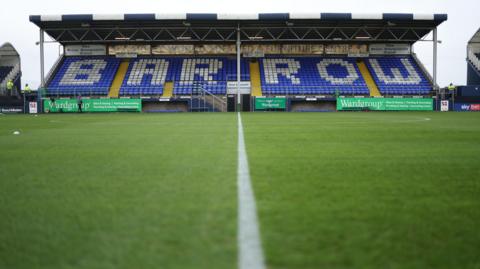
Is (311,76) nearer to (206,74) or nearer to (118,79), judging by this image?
(206,74)

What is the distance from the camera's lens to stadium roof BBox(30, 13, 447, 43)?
102ft

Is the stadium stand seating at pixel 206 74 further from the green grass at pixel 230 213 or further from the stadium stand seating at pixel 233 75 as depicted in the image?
the green grass at pixel 230 213

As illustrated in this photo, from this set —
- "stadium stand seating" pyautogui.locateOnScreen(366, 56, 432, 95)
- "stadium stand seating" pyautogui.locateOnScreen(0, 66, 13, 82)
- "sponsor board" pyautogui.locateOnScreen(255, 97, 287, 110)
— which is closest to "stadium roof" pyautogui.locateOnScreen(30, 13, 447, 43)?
"stadium stand seating" pyautogui.locateOnScreen(366, 56, 432, 95)

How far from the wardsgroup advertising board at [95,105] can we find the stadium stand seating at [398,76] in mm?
20089

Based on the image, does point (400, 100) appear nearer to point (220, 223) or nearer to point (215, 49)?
point (215, 49)

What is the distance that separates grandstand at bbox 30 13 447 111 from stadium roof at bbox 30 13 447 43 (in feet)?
0.25

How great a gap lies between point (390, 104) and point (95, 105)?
74.3ft

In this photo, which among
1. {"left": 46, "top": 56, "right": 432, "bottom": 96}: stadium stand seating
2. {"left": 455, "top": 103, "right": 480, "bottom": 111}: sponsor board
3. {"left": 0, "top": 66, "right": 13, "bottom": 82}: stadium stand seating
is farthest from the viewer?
{"left": 0, "top": 66, "right": 13, "bottom": 82}: stadium stand seating

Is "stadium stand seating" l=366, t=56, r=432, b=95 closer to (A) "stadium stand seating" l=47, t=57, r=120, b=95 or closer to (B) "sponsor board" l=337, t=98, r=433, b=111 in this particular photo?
(B) "sponsor board" l=337, t=98, r=433, b=111

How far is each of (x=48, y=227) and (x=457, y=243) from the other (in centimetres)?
196

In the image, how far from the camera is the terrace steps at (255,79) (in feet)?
110

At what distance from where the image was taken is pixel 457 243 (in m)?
1.80

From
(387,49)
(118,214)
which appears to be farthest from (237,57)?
(118,214)

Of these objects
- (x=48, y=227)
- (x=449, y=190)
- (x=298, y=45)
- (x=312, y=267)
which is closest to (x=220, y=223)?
(x=312, y=267)
